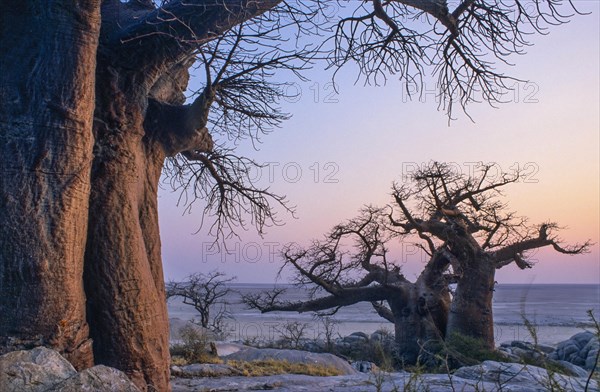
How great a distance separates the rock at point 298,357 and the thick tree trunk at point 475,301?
455 centimetres

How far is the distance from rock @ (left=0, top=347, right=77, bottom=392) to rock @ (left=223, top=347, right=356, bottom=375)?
5968mm

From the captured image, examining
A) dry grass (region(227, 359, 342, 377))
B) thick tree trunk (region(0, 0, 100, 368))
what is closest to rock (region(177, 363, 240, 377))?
dry grass (region(227, 359, 342, 377))

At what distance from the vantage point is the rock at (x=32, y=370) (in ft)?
13.8

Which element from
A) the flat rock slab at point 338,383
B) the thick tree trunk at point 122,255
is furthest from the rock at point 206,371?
the thick tree trunk at point 122,255

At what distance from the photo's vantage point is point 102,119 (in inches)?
239

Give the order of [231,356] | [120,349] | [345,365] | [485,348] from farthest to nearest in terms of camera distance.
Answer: [485,348] → [231,356] → [345,365] → [120,349]

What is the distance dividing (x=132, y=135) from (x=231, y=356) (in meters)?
6.19

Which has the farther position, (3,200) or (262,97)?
(262,97)

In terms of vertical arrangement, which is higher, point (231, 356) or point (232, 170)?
point (232, 170)

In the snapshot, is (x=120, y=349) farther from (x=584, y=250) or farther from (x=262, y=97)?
(x=584, y=250)

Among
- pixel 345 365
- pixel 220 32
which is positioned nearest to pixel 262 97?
pixel 220 32

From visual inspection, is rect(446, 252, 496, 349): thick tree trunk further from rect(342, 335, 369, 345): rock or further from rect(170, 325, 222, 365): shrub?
rect(170, 325, 222, 365): shrub

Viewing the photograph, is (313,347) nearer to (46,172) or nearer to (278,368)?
(278,368)

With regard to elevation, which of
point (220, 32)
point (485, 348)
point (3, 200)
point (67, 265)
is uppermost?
point (220, 32)
